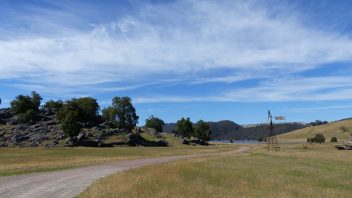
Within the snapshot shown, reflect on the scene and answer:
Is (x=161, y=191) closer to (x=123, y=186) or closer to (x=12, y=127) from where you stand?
(x=123, y=186)

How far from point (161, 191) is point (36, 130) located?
150 metres

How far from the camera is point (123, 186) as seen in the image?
23062 mm

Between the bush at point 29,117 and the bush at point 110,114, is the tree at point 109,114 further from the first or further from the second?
the bush at point 29,117

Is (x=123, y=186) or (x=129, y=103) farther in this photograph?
(x=129, y=103)

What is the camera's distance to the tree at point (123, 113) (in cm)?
18638

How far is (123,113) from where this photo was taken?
18750cm

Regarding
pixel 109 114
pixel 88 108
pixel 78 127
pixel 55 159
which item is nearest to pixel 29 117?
pixel 88 108

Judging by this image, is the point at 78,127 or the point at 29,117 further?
the point at 29,117

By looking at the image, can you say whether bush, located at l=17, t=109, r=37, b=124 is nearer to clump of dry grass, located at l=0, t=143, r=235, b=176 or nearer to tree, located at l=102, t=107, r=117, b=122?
tree, located at l=102, t=107, r=117, b=122

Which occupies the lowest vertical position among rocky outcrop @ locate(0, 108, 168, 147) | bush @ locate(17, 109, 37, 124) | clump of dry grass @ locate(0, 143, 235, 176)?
clump of dry grass @ locate(0, 143, 235, 176)

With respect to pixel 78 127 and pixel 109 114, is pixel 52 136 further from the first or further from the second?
pixel 109 114

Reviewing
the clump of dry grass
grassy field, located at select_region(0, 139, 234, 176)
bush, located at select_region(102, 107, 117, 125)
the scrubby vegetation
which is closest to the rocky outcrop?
the scrubby vegetation

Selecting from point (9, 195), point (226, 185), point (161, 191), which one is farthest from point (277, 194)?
point (9, 195)

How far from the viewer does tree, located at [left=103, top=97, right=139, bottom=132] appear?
611 feet
